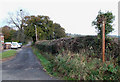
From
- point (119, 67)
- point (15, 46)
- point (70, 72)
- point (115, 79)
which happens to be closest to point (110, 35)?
point (119, 67)

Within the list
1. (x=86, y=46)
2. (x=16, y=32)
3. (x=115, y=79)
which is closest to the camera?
(x=115, y=79)

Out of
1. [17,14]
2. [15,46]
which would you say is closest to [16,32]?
[17,14]

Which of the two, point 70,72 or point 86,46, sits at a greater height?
point 86,46

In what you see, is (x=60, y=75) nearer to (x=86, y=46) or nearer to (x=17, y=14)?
(x=86, y=46)

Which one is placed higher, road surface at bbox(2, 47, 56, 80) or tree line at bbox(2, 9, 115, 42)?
tree line at bbox(2, 9, 115, 42)

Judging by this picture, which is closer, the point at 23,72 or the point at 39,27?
the point at 23,72

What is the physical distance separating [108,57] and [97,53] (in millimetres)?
558

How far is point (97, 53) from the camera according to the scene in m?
4.94

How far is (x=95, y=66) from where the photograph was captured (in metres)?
4.11

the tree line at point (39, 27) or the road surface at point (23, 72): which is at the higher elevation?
the tree line at point (39, 27)

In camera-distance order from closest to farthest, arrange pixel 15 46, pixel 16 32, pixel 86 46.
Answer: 1. pixel 86 46
2. pixel 15 46
3. pixel 16 32

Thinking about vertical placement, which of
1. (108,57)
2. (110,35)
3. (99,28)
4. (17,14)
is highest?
(17,14)

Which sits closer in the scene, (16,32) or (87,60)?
(87,60)

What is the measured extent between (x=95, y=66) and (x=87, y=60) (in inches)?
21.5
